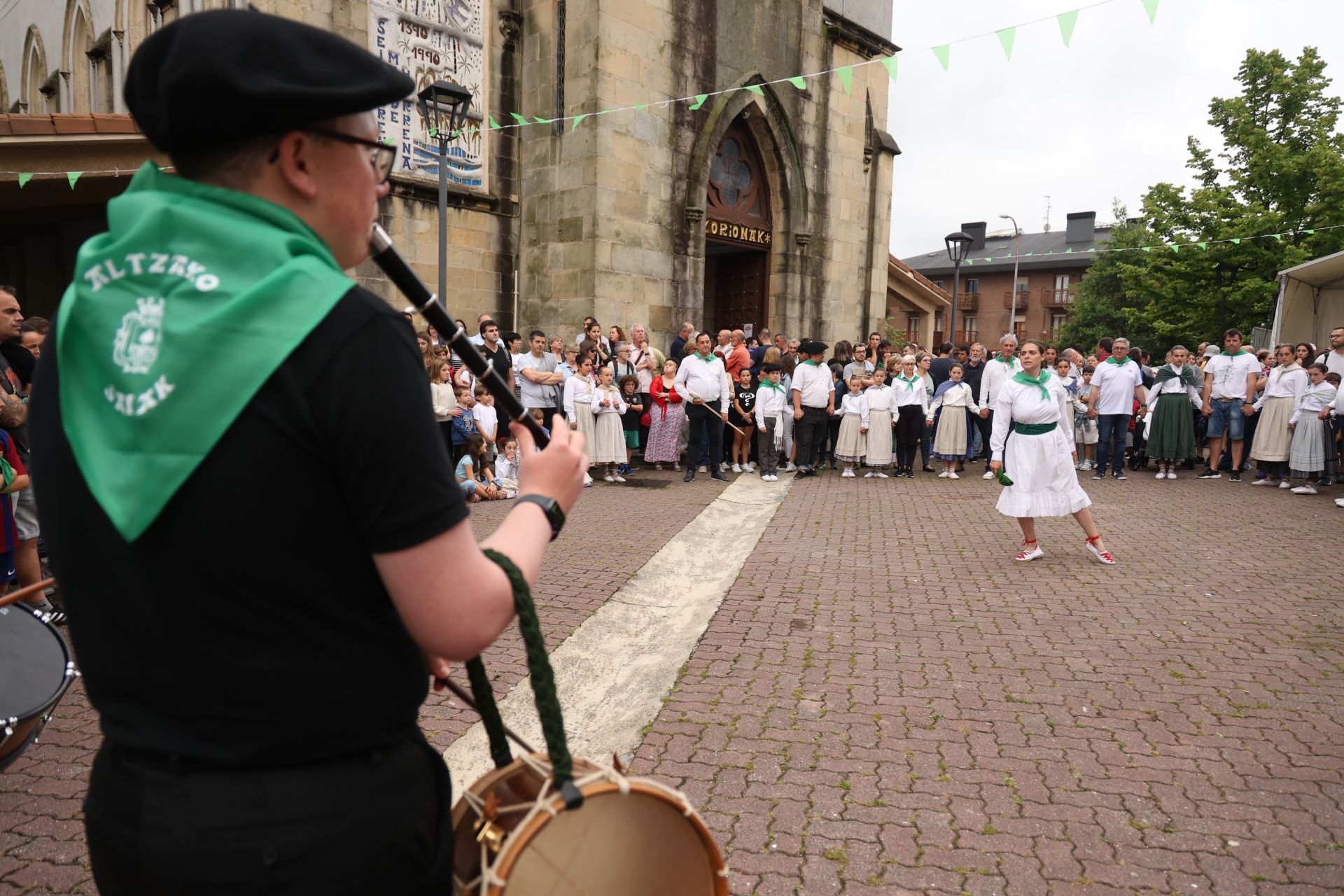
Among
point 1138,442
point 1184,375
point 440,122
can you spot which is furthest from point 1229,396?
point 440,122

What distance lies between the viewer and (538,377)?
12.8 metres

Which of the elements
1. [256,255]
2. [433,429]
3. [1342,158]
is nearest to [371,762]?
[433,429]

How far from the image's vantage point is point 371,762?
4.05 feet

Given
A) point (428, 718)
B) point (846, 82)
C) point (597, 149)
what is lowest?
point (428, 718)

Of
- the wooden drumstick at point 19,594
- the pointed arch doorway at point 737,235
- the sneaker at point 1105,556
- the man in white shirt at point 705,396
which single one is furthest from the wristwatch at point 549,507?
the pointed arch doorway at point 737,235

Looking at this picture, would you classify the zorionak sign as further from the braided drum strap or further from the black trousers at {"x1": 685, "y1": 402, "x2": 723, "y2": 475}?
the braided drum strap

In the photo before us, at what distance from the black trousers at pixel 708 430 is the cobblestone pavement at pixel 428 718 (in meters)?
3.16

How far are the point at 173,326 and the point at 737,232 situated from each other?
753 inches

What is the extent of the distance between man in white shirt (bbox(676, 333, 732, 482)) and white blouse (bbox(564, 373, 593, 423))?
4.91 ft

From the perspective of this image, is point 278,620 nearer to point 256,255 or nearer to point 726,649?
point 256,255

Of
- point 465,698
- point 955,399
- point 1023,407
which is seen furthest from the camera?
point 955,399

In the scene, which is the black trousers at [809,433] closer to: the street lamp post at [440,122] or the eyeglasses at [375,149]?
the street lamp post at [440,122]

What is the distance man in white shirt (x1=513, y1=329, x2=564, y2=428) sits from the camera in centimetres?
1280

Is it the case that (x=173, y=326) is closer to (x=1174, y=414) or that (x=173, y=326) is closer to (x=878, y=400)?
(x=878, y=400)
